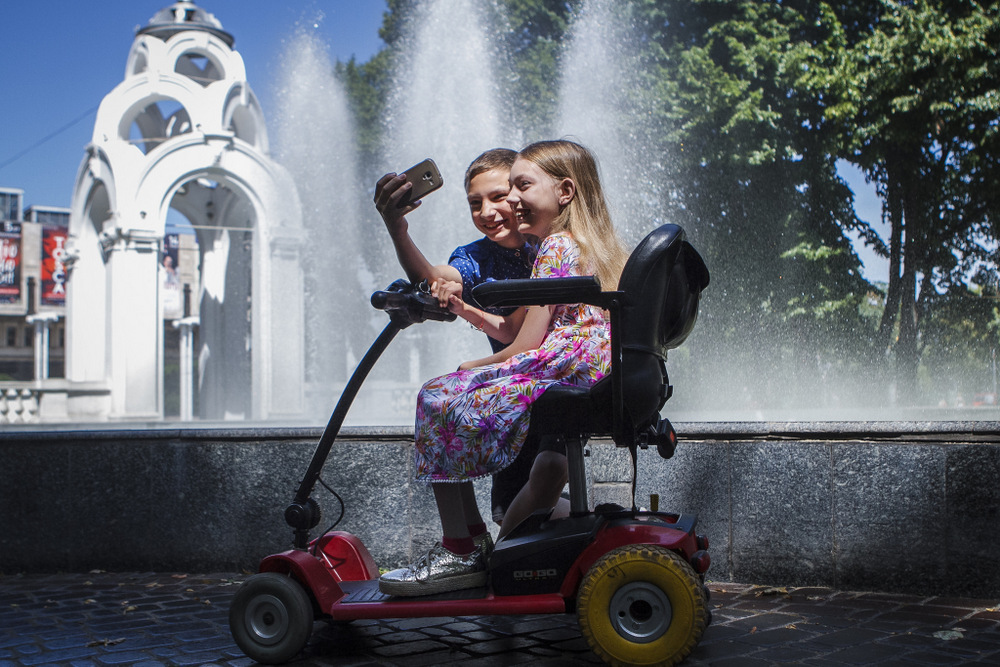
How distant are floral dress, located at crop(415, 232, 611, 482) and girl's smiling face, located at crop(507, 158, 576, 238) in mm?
122

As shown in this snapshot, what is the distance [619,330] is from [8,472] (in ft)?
13.5

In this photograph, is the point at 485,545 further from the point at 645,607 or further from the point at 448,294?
the point at 448,294

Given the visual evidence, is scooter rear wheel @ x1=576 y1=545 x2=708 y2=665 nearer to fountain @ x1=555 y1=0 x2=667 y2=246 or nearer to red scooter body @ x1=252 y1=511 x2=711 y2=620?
red scooter body @ x1=252 y1=511 x2=711 y2=620

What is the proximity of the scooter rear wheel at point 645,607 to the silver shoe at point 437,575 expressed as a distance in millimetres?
385

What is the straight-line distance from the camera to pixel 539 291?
2.51m

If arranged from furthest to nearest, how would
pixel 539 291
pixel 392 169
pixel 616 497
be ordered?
pixel 392 169, pixel 616 497, pixel 539 291

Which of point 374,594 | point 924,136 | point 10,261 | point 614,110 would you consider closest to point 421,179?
point 374,594

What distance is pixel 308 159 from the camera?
65.6ft

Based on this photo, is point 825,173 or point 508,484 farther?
point 825,173

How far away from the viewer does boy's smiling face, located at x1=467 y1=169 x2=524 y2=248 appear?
323 centimetres

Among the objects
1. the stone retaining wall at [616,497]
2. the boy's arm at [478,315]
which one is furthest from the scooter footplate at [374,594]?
the stone retaining wall at [616,497]

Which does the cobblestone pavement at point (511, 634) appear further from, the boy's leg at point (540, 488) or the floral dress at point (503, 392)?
the floral dress at point (503, 392)

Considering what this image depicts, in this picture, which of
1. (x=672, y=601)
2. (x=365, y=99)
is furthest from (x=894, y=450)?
(x=365, y=99)

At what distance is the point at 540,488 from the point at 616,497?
1770 mm
